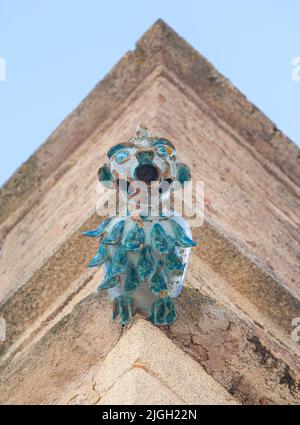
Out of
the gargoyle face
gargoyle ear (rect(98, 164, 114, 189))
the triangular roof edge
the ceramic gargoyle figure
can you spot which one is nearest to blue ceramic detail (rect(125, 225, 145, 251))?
the ceramic gargoyle figure

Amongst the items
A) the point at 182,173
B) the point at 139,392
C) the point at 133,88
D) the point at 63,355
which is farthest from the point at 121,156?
the point at 133,88

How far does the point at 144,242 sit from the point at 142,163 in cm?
30

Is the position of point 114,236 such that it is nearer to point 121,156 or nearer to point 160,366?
point 121,156

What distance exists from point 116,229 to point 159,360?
509mm

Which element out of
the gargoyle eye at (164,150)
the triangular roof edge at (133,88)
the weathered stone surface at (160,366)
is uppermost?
the triangular roof edge at (133,88)

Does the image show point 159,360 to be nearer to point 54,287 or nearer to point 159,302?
point 159,302

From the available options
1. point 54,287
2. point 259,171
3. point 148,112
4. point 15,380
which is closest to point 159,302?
point 15,380

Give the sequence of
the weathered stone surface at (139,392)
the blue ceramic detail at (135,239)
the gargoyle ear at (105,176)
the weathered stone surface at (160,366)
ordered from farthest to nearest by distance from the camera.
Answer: the gargoyle ear at (105,176) → the blue ceramic detail at (135,239) → the weathered stone surface at (160,366) → the weathered stone surface at (139,392)

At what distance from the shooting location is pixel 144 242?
10.9ft

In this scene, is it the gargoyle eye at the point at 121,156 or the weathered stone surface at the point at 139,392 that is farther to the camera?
the gargoyle eye at the point at 121,156

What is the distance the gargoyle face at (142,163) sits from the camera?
3436 mm

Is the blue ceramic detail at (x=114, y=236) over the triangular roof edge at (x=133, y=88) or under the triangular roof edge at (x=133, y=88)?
under

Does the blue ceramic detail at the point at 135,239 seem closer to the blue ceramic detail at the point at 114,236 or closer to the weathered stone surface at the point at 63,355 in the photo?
the blue ceramic detail at the point at 114,236

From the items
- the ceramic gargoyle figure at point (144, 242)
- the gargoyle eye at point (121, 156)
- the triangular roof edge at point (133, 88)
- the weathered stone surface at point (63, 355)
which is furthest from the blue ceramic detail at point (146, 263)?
the triangular roof edge at point (133, 88)
